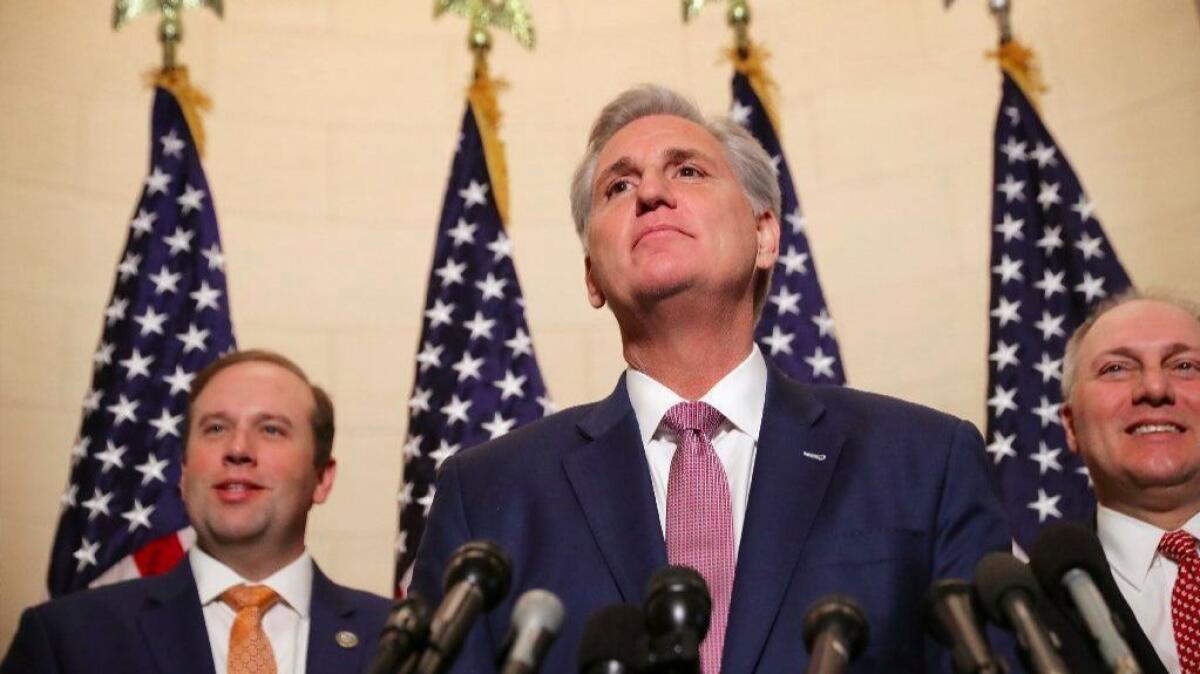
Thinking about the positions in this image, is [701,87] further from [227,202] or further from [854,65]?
[227,202]

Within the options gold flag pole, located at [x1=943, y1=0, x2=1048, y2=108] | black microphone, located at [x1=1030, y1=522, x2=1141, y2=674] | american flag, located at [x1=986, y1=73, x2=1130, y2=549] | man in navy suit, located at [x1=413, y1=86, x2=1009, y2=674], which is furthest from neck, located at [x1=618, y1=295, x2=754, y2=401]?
gold flag pole, located at [x1=943, y1=0, x2=1048, y2=108]

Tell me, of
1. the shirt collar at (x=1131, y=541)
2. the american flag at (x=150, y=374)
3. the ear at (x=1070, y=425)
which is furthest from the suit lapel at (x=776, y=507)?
the american flag at (x=150, y=374)

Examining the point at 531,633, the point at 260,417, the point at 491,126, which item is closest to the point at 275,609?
the point at 260,417

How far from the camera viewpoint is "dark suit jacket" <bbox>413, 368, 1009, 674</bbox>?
208cm

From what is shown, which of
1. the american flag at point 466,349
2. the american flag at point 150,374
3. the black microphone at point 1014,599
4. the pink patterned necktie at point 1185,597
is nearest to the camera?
the black microphone at point 1014,599

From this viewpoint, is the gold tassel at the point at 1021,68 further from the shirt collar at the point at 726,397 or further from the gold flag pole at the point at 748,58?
the shirt collar at the point at 726,397

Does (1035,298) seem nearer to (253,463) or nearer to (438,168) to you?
(438,168)

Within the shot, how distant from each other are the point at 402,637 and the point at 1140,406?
224 cm

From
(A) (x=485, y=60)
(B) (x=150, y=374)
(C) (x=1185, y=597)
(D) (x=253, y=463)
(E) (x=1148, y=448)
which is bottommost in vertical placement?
(C) (x=1185, y=597)

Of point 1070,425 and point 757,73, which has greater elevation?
point 757,73

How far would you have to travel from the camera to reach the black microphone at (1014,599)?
152 cm

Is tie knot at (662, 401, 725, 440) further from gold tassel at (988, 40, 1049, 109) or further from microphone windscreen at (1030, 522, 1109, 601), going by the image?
gold tassel at (988, 40, 1049, 109)

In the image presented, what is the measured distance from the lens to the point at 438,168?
5883 millimetres

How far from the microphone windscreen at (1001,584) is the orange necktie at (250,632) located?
6.41 ft
